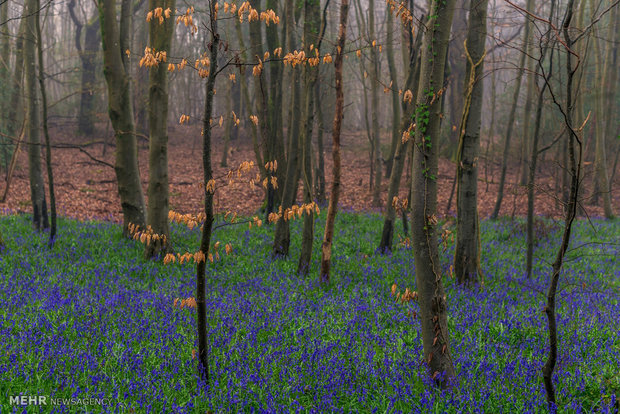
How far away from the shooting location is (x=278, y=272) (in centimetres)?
778

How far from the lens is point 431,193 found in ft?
11.8

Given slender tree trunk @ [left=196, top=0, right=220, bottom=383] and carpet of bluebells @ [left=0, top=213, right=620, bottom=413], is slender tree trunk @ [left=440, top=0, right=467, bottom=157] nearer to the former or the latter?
carpet of bluebells @ [left=0, top=213, right=620, bottom=413]

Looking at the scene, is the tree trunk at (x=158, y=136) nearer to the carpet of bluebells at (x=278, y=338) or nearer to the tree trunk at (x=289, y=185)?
the carpet of bluebells at (x=278, y=338)

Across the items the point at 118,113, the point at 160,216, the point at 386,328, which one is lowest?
the point at 386,328

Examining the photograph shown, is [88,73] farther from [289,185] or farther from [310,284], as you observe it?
[310,284]

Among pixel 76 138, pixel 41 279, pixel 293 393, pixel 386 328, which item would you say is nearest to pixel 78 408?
pixel 293 393

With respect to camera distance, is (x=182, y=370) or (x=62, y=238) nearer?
(x=182, y=370)

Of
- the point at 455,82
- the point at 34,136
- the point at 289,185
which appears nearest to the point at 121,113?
the point at 34,136

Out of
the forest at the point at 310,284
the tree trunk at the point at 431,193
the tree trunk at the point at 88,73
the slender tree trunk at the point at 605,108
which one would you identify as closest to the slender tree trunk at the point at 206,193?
the forest at the point at 310,284

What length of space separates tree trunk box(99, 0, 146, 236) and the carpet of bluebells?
1.21 m

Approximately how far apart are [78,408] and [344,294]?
4.12 meters

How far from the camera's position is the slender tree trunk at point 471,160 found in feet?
22.4

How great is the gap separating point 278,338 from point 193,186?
51.0 feet

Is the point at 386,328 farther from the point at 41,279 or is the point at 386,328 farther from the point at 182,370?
the point at 41,279
